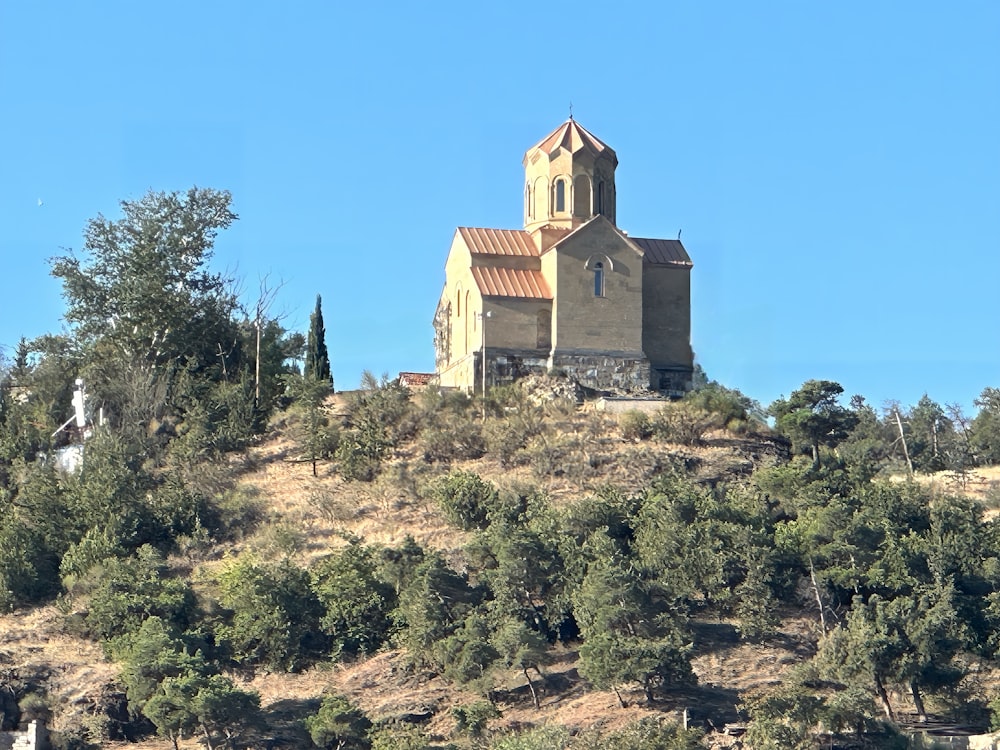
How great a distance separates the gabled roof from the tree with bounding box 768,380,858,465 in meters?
7.17

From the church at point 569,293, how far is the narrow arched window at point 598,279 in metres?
0.02

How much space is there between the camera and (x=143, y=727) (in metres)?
35.2

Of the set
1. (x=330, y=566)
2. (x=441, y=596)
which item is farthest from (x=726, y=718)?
(x=330, y=566)

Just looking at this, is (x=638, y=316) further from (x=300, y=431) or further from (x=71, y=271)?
(x=71, y=271)

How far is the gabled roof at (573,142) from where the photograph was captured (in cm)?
4819

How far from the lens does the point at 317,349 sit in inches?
1945

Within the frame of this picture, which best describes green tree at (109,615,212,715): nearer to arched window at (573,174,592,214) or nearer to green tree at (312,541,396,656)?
green tree at (312,541,396,656)

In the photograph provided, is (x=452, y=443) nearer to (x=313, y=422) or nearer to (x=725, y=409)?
(x=313, y=422)

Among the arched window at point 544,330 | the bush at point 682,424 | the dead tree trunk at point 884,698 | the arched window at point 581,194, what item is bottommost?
the dead tree trunk at point 884,698

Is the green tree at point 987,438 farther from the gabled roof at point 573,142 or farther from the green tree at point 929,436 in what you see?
the gabled roof at point 573,142

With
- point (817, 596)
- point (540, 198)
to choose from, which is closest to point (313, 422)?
point (540, 198)

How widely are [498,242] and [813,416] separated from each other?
8347mm

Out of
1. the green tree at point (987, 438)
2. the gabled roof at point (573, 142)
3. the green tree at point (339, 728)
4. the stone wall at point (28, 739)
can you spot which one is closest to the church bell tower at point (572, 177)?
the gabled roof at point (573, 142)

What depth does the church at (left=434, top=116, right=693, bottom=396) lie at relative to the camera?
46719mm
